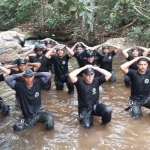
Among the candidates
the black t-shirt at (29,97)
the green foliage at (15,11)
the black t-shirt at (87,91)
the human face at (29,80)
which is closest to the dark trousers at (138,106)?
the black t-shirt at (87,91)

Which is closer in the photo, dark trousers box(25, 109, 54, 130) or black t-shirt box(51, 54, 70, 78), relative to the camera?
dark trousers box(25, 109, 54, 130)

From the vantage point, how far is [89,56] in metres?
8.56

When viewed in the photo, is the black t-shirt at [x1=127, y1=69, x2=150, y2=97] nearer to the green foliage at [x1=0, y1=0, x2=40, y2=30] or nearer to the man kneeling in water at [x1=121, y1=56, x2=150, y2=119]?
the man kneeling in water at [x1=121, y1=56, x2=150, y2=119]

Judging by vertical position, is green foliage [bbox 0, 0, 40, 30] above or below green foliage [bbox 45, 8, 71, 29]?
above

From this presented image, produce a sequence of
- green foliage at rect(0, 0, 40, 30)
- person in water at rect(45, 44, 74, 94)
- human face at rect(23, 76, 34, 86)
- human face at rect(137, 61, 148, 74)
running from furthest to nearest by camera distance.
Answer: green foliage at rect(0, 0, 40, 30) → person in water at rect(45, 44, 74, 94) → human face at rect(137, 61, 148, 74) → human face at rect(23, 76, 34, 86)

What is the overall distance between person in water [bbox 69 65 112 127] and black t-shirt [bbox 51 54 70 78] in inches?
113

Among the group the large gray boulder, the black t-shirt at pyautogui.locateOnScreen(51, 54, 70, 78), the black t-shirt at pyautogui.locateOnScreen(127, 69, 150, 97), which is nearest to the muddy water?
the black t-shirt at pyautogui.locateOnScreen(127, 69, 150, 97)

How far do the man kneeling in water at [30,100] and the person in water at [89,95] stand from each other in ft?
2.58

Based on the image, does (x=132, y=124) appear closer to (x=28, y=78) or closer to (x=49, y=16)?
(x=28, y=78)

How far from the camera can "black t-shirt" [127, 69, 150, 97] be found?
704 cm

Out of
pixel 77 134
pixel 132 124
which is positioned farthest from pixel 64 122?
pixel 132 124

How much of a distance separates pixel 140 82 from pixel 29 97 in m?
2.98

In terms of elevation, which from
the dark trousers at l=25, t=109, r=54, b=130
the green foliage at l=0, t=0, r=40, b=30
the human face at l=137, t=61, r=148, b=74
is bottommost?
the dark trousers at l=25, t=109, r=54, b=130

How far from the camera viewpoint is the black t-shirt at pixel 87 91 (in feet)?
21.3
